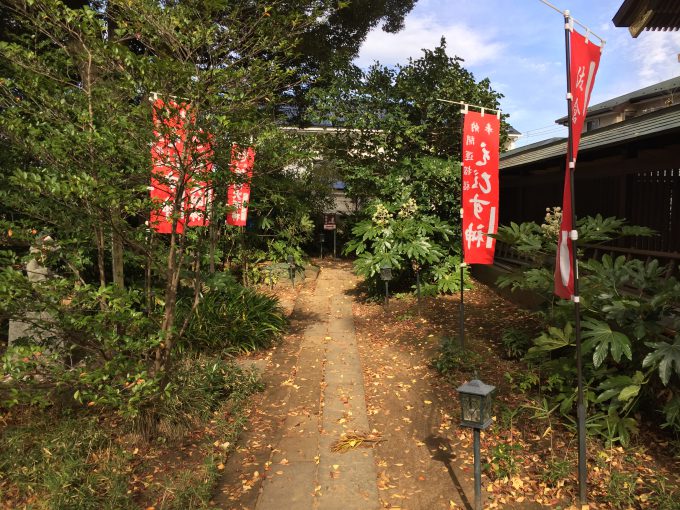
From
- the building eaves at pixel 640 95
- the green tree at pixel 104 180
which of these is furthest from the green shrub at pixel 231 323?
the building eaves at pixel 640 95

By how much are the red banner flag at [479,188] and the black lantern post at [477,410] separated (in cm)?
339

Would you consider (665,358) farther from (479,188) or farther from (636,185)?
(636,185)

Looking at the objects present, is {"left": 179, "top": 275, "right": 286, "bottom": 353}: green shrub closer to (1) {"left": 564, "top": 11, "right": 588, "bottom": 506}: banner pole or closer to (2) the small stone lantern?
(1) {"left": 564, "top": 11, "right": 588, "bottom": 506}: banner pole

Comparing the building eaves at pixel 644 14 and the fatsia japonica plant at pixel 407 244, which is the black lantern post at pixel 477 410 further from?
the fatsia japonica plant at pixel 407 244

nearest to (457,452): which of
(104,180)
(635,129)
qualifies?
(104,180)

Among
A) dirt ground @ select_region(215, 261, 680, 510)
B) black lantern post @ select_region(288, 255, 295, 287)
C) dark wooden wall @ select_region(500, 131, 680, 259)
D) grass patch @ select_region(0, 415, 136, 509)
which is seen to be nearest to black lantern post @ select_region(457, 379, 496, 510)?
dirt ground @ select_region(215, 261, 680, 510)

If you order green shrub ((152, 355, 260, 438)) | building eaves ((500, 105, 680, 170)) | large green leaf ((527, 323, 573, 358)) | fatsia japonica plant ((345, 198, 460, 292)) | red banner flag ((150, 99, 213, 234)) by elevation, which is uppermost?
building eaves ((500, 105, 680, 170))

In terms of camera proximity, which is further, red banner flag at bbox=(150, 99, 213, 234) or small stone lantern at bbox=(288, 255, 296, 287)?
small stone lantern at bbox=(288, 255, 296, 287)

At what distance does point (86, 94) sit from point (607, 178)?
7.94m

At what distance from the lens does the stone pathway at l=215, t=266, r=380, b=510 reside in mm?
3586

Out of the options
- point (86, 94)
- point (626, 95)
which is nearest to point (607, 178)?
point (86, 94)

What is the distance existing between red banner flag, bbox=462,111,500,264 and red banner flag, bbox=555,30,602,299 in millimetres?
2826

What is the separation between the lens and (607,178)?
317 inches

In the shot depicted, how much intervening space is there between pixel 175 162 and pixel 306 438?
2851 mm
